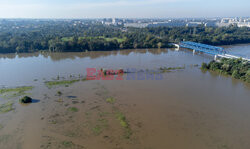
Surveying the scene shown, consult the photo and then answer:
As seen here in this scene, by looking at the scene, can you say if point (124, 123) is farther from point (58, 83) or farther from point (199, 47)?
point (199, 47)

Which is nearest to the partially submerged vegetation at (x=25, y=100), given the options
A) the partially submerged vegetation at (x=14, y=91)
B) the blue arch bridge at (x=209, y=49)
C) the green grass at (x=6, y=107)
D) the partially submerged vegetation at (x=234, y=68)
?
the green grass at (x=6, y=107)

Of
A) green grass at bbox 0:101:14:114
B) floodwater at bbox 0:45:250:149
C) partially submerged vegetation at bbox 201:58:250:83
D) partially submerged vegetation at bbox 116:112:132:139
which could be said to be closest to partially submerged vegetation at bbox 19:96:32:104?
floodwater at bbox 0:45:250:149

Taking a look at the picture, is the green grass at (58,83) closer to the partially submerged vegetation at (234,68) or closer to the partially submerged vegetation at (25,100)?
the partially submerged vegetation at (25,100)


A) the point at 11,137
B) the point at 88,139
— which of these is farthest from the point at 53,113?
the point at 88,139

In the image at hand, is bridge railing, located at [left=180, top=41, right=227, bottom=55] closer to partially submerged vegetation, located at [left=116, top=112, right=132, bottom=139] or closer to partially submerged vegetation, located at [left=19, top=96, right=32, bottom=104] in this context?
partially submerged vegetation, located at [left=116, top=112, right=132, bottom=139]

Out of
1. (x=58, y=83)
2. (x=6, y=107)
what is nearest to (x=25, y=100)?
(x=6, y=107)

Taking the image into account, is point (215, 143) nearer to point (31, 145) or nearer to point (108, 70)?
point (31, 145)
